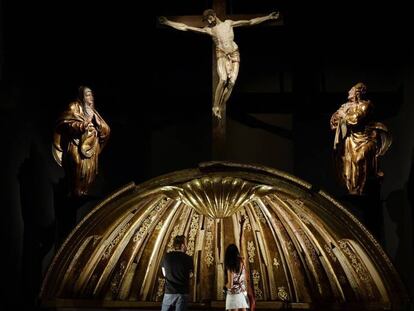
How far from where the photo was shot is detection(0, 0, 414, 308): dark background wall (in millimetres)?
8531

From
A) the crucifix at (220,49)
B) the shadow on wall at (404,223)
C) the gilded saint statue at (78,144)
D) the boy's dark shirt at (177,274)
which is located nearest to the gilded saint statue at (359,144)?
the shadow on wall at (404,223)

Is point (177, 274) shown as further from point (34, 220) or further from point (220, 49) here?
point (220, 49)

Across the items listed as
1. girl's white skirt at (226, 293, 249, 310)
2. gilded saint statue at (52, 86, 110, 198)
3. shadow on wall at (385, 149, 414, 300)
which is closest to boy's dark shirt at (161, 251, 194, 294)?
girl's white skirt at (226, 293, 249, 310)

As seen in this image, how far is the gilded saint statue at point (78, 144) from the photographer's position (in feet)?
26.9

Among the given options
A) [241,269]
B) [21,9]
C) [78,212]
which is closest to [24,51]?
[21,9]

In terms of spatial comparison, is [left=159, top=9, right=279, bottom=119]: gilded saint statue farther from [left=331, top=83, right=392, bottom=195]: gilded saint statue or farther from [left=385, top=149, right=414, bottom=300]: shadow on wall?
[left=385, top=149, right=414, bottom=300]: shadow on wall

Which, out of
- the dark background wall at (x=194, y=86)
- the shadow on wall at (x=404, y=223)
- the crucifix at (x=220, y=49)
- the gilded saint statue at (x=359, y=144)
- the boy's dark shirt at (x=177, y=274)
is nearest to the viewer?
the boy's dark shirt at (x=177, y=274)

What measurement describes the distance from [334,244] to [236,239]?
131 cm

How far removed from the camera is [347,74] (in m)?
9.19

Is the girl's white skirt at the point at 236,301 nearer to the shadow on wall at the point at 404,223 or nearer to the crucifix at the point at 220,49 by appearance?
the crucifix at the point at 220,49

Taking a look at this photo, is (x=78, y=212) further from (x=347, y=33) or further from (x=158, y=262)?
(x=347, y=33)

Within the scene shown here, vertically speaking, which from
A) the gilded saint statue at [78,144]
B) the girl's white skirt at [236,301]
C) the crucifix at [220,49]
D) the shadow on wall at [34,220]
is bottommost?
the girl's white skirt at [236,301]

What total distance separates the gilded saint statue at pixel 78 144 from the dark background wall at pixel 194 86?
0.45 m

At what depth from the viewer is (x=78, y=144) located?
27.1ft
